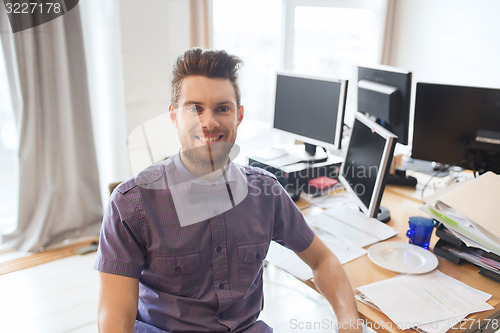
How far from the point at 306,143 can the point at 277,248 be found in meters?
0.81

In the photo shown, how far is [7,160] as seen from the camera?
2443 millimetres

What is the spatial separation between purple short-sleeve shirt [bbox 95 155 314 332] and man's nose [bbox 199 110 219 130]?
0.53 ft

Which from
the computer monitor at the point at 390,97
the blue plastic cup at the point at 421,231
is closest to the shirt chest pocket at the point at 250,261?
the blue plastic cup at the point at 421,231

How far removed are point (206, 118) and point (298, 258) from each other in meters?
0.61

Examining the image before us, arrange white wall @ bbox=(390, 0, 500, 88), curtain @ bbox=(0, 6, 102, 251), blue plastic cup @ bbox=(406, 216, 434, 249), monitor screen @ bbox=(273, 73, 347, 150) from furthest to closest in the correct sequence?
white wall @ bbox=(390, 0, 500, 88) < curtain @ bbox=(0, 6, 102, 251) < monitor screen @ bbox=(273, 73, 347, 150) < blue plastic cup @ bbox=(406, 216, 434, 249)

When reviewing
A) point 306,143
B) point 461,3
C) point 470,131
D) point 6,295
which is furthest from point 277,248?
point 461,3

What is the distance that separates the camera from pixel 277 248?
1438 mm

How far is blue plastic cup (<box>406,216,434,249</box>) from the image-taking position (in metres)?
1.39

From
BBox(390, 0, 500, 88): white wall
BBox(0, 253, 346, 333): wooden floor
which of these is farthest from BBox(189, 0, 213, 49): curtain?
BBox(390, 0, 500, 88): white wall

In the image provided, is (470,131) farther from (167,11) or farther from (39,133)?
(39,133)

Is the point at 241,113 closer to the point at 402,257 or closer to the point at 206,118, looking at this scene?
the point at 206,118

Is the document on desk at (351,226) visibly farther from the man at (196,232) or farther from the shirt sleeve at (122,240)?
the shirt sleeve at (122,240)

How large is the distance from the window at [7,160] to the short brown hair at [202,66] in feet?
5.43

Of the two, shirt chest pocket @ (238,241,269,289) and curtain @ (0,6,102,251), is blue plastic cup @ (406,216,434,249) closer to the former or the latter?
shirt chest pocket @ (238,241,269,289)
